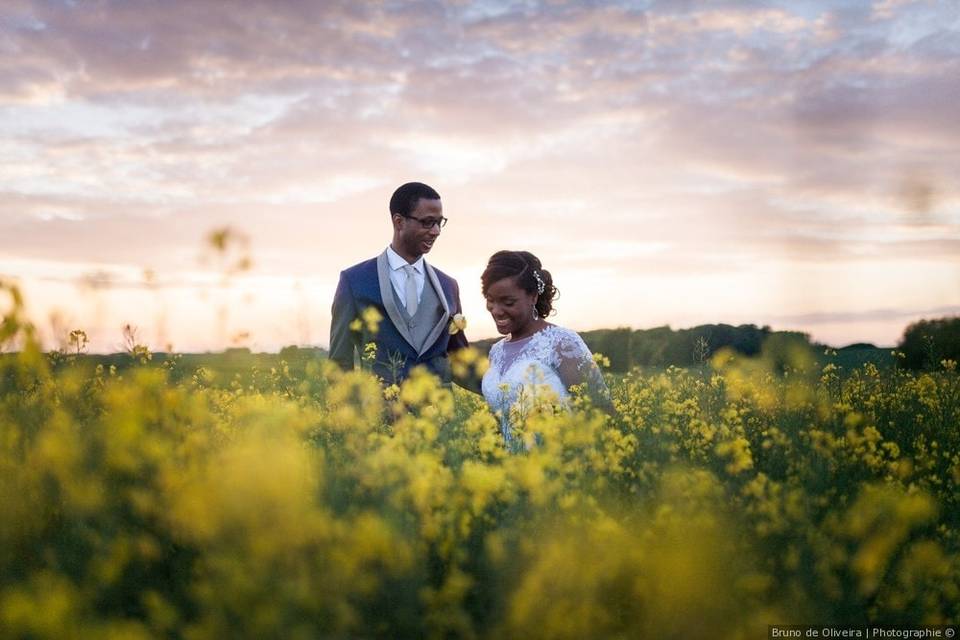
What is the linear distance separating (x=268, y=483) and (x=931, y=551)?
223 cm

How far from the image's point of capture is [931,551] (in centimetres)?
253

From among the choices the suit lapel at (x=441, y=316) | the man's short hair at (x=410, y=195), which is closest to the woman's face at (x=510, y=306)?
the suit lapel at (x=441, y=316)

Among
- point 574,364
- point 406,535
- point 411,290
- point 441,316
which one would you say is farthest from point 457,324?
point 406,535

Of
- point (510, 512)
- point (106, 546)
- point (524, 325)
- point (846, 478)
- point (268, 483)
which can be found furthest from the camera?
point (524, 325)

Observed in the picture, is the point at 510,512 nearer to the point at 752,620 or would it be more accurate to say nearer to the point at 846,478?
the point at 752,620

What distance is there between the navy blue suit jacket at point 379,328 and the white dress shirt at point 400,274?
65 millimetres

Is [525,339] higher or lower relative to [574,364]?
higher

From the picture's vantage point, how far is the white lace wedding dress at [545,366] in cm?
530

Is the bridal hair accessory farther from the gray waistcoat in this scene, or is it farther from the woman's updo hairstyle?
the gray waistcoat

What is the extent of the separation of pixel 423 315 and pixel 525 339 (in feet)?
2.95

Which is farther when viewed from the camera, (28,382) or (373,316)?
(373,316)

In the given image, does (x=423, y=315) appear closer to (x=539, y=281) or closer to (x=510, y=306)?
(x=510, y=306)

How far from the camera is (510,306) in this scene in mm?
5629

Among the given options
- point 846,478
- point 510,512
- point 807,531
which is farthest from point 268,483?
point 846,478
